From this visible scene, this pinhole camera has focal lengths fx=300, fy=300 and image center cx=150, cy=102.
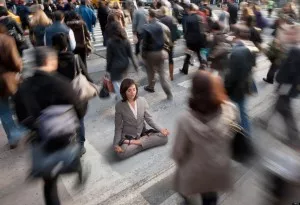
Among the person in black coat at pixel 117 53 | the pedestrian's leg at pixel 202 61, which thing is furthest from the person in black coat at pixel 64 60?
the pedestrian's leg at pixel 202 61

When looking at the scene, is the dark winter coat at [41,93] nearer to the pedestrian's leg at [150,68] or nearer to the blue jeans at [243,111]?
the blue jeans at [243,111]

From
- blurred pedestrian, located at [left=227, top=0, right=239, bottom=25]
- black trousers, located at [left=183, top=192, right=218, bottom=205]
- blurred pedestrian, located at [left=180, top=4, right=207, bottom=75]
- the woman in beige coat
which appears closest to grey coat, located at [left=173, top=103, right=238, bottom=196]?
the woman in beige coat

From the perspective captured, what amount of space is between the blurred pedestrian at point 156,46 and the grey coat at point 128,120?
202 centimetres

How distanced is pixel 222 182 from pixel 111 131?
3124mm

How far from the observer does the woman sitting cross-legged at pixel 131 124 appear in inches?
169

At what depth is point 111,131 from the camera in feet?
17.7

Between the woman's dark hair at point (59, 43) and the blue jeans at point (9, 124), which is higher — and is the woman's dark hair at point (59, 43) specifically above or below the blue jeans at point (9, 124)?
above

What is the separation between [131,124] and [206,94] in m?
2.29

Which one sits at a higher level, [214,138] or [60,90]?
[60,90]

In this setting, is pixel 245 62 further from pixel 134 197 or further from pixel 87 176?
pixel 87 176

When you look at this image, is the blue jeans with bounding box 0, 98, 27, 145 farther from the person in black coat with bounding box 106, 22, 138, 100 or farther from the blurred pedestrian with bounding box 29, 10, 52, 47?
the blurred pedestrian with bounding box 29, 10, 52, 47

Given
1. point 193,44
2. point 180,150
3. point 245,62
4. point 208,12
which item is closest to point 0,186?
point 180,150

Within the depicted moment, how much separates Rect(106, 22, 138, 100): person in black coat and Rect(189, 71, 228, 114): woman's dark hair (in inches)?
137

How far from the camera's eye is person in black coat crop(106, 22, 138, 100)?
5.58 m
